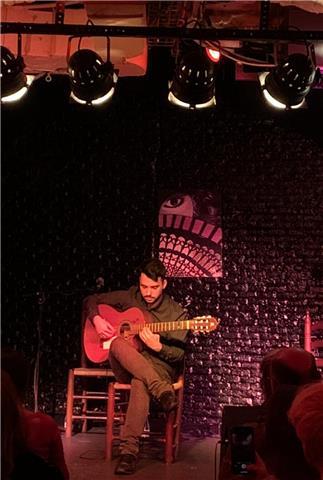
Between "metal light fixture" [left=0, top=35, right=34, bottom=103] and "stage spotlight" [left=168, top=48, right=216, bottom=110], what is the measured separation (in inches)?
36.7

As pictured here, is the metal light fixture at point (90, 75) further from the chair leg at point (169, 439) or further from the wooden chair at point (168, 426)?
the chair leg at point (169, 439)

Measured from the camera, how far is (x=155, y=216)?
579 centimetres

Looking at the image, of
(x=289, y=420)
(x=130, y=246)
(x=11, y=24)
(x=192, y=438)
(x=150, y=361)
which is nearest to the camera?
(x=289, y=420)

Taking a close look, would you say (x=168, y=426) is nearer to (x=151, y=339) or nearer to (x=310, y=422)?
(x=151, y=339)

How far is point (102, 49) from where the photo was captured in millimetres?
4703

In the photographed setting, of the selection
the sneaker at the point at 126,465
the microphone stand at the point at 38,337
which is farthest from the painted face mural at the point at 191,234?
the sneaker at the point at 126,465

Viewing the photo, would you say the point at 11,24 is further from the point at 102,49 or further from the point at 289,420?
the point at 289,420

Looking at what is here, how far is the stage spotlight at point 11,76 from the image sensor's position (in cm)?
435

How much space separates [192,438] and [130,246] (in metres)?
1.56

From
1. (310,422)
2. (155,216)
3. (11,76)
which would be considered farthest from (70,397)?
(310,422)

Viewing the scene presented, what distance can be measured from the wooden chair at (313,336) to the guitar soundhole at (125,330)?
1.40 metres

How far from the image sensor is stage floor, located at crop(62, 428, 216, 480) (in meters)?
4.05

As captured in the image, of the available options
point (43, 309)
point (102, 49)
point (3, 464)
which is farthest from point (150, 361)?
point (3, 464)

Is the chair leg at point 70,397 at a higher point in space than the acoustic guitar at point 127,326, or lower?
lower
